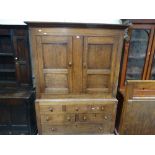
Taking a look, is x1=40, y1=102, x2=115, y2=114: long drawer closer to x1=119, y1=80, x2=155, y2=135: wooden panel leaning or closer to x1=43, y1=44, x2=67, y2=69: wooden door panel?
x1=119, y1=80, x2=155, y2=135: wooden panel leaning

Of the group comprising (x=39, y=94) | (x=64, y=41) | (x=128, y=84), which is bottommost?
(x=39, y=94)

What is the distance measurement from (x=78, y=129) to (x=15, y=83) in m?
1.13

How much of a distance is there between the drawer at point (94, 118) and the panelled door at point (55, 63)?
0.41m

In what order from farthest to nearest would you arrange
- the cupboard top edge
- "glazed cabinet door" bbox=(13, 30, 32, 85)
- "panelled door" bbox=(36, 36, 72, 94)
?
"glazed cabinet door" bbox=(13, 30, 32, 85) < "panelled door" bbox=(36, 36, 72, 94) < the cupboard top edge

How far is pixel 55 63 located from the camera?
6.33 feet

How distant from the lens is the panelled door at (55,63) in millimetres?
1826

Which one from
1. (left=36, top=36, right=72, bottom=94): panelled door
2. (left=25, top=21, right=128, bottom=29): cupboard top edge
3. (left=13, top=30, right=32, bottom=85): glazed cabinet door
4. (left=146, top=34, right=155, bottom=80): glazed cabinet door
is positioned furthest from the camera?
(left=146, top=34, right=155, bottom=80): glazed cabinet door

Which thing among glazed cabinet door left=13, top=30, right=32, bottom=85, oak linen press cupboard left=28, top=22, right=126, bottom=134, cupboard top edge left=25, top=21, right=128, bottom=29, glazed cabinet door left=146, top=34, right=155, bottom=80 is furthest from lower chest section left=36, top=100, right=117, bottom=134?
cupboard top edge left=25, top=21, right=128, bottom=29

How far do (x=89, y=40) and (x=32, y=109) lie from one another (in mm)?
1212

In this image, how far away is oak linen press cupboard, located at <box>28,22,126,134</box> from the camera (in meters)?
1.80
